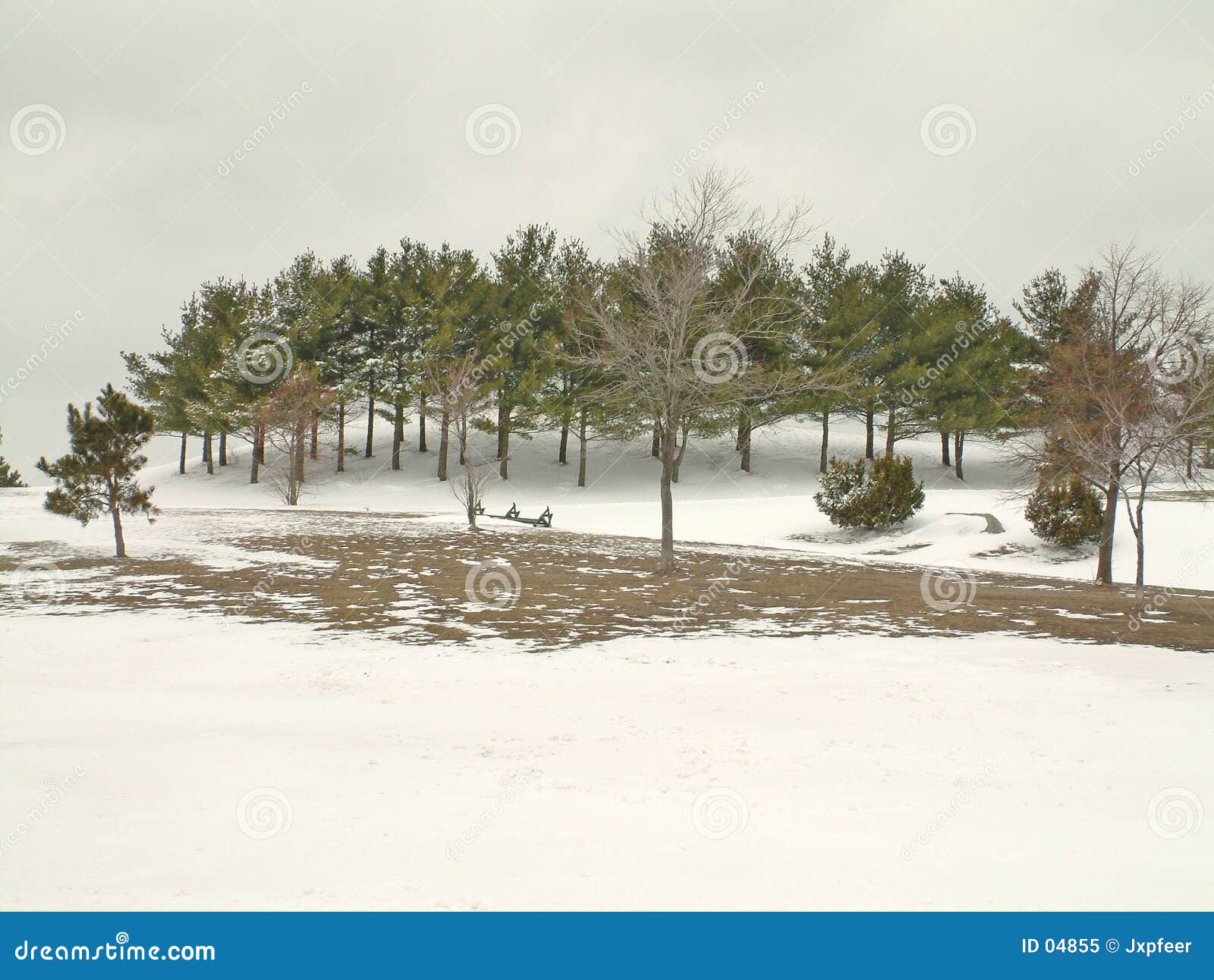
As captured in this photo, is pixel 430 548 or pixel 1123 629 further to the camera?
pixel 430 548

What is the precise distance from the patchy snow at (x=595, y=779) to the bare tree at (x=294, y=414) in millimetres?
30244

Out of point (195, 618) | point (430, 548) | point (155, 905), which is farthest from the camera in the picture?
point (430, 548)

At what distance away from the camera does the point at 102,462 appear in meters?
19.1

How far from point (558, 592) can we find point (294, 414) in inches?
1073

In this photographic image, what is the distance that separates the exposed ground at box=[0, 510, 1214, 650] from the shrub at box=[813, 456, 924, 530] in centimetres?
520

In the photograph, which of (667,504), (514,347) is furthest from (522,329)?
(667,504)

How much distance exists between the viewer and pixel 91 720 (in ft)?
24.4

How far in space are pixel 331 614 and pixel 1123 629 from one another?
1178cm

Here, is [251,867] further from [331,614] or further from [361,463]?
[361,463]

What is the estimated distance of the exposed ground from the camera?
12547 millimetres

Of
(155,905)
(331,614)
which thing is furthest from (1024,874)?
(331,614)

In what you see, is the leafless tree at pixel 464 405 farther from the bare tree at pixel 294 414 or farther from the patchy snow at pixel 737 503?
the bare tree at pixel 294 414

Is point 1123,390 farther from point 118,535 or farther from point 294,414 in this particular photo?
point 294,414

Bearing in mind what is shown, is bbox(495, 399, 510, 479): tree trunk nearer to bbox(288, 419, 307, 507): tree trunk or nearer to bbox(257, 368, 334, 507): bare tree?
bbox(257, 368, 334, 507): bare tree
